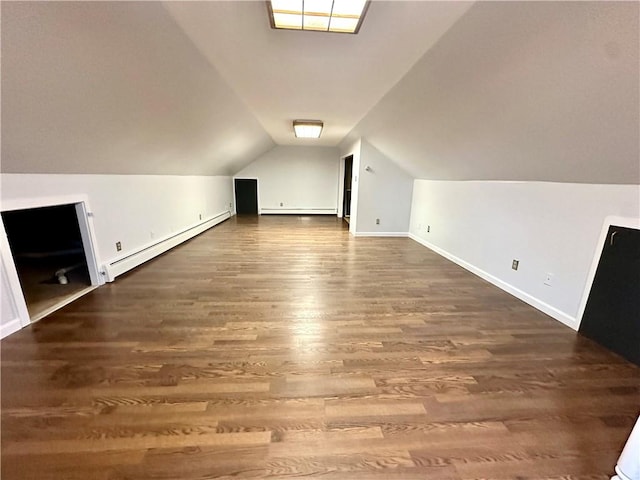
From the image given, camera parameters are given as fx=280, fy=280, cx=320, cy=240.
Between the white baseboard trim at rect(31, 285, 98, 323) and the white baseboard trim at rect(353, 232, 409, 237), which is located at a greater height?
the white baseboard trim at rect(353, 232, 409, 237)

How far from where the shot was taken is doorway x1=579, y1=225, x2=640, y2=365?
215 centimetres

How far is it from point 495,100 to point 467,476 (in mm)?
2580

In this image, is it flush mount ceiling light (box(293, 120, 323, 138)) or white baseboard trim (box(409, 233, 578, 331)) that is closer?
white baseboard trim (box(409, 233, 578, 331))

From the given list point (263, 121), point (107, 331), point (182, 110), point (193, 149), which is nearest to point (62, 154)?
point (182, 110)

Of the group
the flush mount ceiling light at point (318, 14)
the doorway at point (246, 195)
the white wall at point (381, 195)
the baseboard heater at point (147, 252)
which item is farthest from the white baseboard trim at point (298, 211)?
the flush mount ceiling light at point (318, 14)

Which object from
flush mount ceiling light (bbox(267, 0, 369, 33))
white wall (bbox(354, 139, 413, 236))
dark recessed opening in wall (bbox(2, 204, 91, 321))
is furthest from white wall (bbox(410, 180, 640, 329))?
dark recessed opening in wall (bbox(2, 204, 91, 321))

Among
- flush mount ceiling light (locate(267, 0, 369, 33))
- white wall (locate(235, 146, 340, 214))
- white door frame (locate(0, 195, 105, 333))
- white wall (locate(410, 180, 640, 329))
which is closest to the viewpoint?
flush mount ceiling light (locate(267, 0, 369, 33))

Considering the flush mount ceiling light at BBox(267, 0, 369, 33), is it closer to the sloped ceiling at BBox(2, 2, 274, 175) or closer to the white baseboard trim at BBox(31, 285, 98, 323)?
the sloped ceiling at BBox(2, 2, 274, 175)

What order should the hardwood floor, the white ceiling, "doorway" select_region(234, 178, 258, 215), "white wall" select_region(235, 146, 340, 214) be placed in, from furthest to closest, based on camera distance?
"doorway" select_region(234, 178, 258, 215)
"white wall" select_region(235, 146, 340, 214)
the white ceiling
the hardwood floor

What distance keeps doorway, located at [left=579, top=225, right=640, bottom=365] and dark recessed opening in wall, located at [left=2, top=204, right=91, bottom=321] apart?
516 cm

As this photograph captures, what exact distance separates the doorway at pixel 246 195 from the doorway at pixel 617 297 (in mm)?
8679

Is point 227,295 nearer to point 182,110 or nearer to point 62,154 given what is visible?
point 62,154

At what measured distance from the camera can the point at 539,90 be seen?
195cm

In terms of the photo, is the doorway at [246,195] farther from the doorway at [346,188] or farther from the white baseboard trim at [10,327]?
the white baseboard trim at [10,327]
